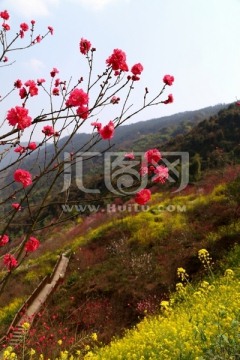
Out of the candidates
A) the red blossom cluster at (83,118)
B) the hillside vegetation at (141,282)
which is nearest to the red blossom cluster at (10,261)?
the red blossom cluster at (83,118)

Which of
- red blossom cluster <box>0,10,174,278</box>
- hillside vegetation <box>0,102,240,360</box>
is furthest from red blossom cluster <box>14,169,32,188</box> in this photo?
hillside vegetation <box>0,102,240,360</box>

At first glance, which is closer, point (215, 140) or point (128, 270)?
point (128, 270)

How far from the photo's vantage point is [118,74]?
12.1 ft

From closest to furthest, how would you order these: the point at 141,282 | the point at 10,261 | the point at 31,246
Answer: the point at 10,261 < the point at 31,246 < the point at 141,282

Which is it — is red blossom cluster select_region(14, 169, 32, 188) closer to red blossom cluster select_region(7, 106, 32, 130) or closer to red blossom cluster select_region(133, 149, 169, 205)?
red blossom cluster select_region(7, 106, 32, 130)

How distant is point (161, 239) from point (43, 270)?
6.09 metres

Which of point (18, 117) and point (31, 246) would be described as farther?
point (31, 246)

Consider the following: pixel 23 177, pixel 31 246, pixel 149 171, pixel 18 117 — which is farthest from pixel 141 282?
pixel 18 117

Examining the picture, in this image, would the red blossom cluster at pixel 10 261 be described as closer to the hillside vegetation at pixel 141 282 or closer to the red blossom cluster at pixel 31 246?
the red blossom cluster at pixel 31 246

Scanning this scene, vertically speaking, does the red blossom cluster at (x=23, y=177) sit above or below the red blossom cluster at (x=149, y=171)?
above

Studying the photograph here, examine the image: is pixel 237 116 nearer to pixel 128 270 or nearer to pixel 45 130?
pixel 128 270

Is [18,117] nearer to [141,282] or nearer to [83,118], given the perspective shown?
[83,118]

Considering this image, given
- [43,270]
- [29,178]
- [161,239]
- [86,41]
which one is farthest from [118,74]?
[43,270]

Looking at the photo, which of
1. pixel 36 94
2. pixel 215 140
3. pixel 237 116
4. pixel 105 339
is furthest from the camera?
pixel 237 116
